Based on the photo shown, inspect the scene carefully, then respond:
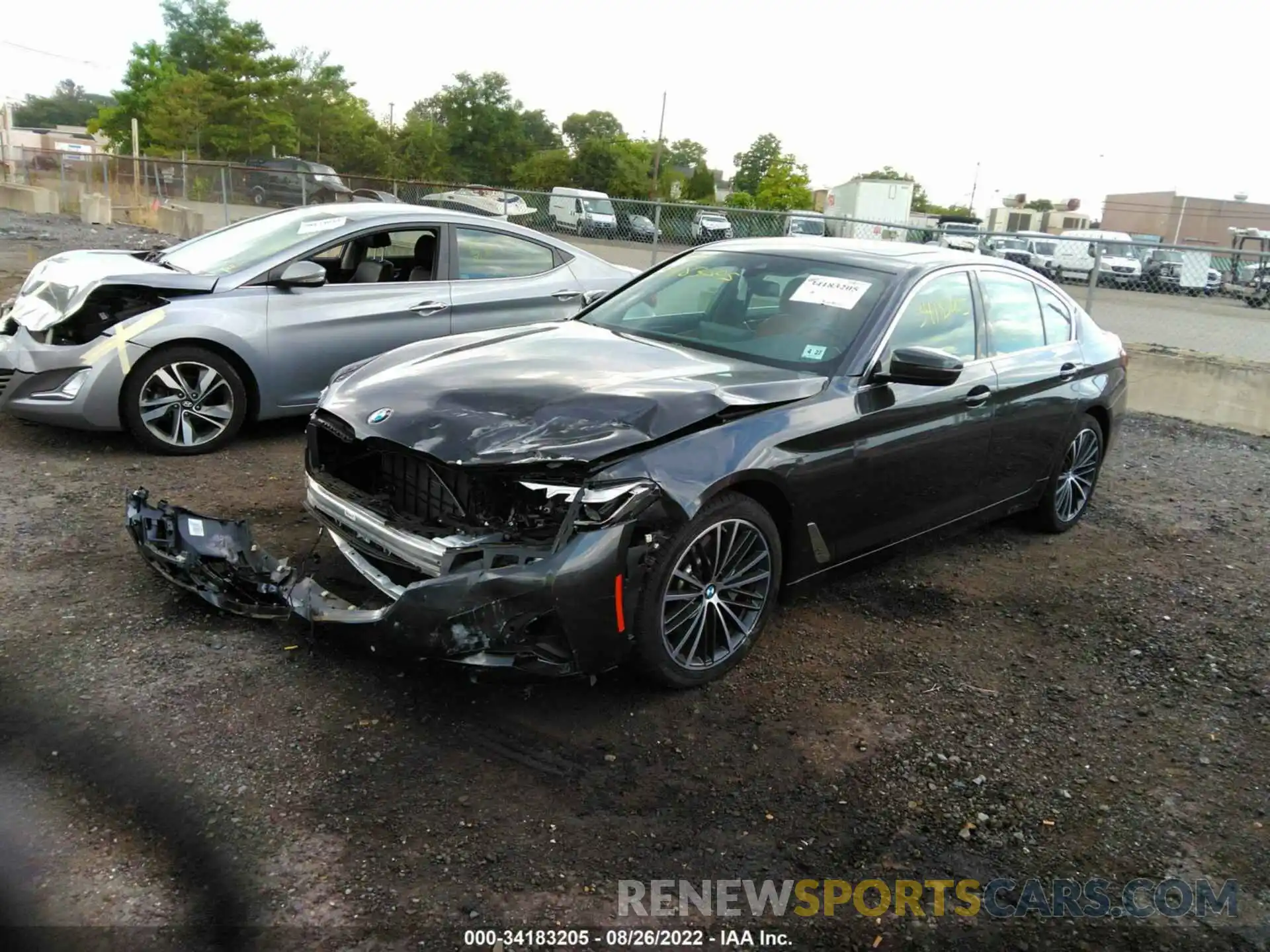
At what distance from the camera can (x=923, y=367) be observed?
4059 mm

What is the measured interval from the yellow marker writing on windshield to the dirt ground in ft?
3.36

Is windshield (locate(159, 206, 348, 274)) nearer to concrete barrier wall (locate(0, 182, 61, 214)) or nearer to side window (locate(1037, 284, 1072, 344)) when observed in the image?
side window (locate(1037, 284, 1072, 344))

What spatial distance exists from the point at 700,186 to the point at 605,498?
232ft

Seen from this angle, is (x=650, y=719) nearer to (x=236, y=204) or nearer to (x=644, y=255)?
(x=644, y=255)

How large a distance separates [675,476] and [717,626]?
27.7 inches

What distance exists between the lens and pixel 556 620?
3191 millimetres

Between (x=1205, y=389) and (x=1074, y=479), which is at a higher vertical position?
(x=1205, y=389)

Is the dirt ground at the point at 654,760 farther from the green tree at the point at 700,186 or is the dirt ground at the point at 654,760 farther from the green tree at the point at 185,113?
the green tree at the point at 700,186

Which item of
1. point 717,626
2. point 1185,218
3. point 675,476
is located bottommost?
point 717,626

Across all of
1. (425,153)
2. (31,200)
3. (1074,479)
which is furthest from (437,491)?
(425,153)

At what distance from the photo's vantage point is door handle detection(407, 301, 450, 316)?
22.3ft

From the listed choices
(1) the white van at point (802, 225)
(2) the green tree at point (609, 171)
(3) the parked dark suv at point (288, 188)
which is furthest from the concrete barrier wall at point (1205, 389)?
(2) the green tree at point (609, 171)

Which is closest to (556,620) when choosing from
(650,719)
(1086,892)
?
(650,719)

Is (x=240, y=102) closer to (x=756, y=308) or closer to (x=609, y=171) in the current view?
(x=609, y=171)
